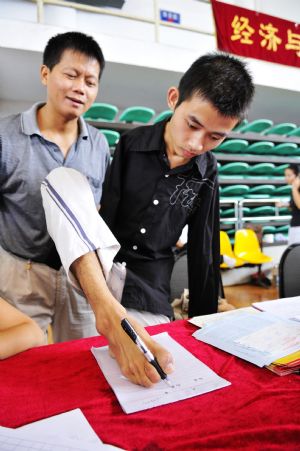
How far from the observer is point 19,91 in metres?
4.35

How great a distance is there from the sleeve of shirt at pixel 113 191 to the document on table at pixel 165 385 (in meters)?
0.53

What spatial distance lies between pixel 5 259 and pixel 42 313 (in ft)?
0.82

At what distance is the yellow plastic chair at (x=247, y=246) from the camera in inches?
165

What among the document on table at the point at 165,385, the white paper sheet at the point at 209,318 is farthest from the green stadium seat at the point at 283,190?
the document on table at the point at 165,385

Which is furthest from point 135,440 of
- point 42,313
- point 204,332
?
point 42,313

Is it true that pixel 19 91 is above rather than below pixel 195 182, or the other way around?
above

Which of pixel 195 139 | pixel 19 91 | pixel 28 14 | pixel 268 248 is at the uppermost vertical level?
pixel 28 14

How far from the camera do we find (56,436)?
467mm

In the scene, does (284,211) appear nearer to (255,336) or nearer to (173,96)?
(173,96)

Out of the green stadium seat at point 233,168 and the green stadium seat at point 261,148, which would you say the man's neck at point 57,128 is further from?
the green stadium seat at point 261,148

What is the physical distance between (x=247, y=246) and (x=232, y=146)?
1447 mm

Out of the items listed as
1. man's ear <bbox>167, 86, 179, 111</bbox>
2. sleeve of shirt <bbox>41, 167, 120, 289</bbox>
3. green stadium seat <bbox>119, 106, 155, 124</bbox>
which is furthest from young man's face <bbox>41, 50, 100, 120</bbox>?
green stadium seat <bbox>119, 106, 155, 124</bbox>

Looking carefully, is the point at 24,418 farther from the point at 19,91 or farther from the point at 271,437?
the point at 19,91

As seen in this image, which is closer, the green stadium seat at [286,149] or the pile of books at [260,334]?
the pile of books at [260,334]
